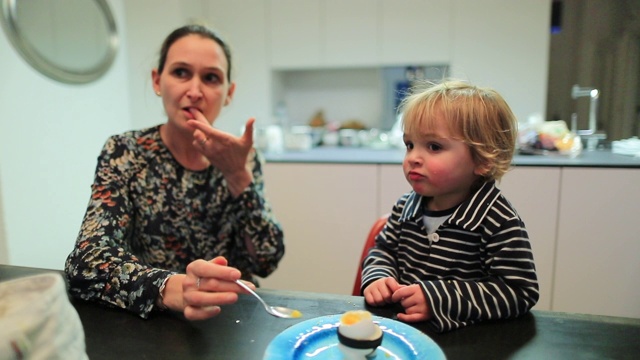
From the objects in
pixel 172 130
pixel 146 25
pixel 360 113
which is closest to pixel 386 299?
pixel 172 130

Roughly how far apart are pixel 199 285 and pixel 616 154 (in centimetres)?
246

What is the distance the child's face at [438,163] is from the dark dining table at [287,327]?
0.27 m

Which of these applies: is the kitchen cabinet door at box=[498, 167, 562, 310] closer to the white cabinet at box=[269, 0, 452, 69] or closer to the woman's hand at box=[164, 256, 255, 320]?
the white cabinet at box=[269, 0, 452, 69]

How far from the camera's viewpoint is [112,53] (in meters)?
2.31

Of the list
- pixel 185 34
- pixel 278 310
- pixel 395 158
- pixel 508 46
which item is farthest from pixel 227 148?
pixel 508 46

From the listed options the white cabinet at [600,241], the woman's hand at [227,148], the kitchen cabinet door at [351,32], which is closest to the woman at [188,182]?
the woman's hand at [227,148]

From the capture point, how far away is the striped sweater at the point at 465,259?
2.31 ft

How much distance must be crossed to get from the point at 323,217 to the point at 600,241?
4.37 ft

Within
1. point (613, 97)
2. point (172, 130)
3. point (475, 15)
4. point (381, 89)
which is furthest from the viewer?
point (381, 89)

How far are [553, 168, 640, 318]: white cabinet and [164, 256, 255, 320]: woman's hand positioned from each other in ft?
6.20

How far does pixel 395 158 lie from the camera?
7.61 feet

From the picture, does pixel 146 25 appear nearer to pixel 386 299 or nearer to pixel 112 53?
pixel 112 53

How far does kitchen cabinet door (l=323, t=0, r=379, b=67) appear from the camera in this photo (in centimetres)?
313

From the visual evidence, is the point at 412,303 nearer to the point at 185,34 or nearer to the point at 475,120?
the point at 475,120
